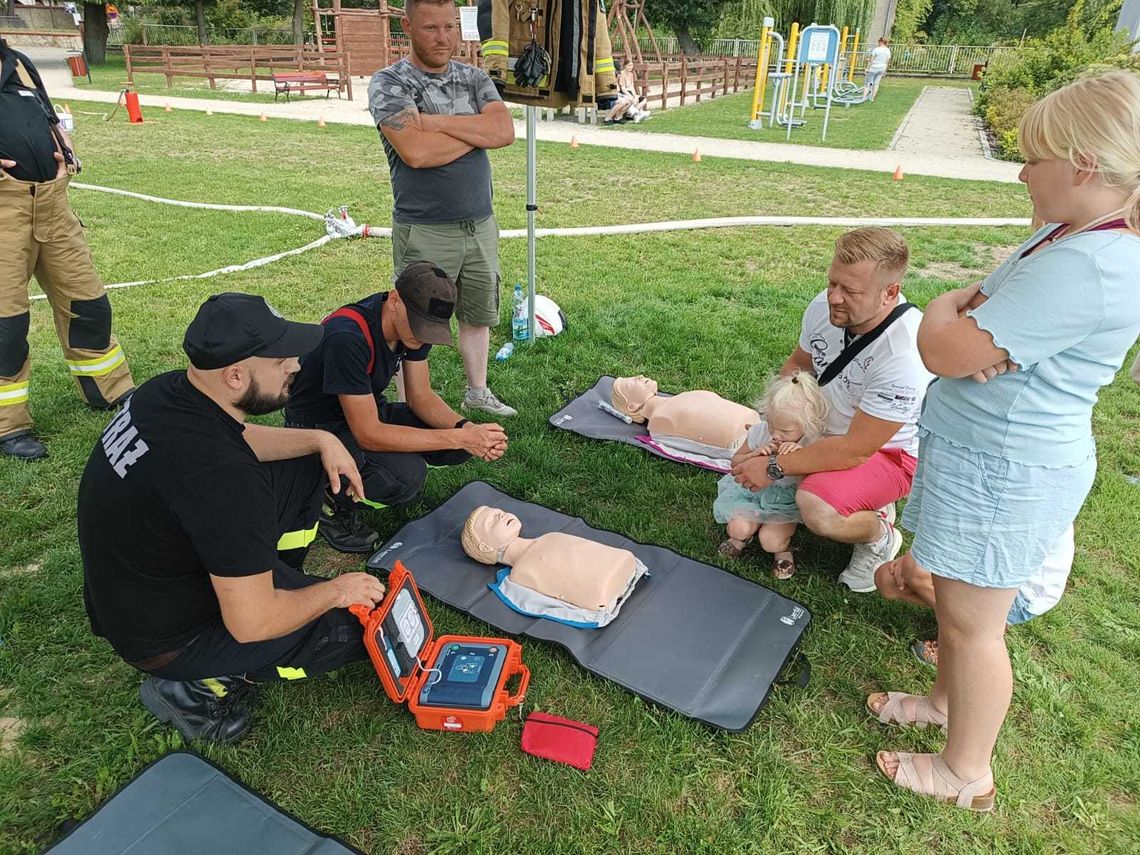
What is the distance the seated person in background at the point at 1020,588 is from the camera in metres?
2.50

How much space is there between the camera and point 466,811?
2.30 metres

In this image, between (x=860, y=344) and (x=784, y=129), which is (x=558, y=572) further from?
(x=784, y=129)

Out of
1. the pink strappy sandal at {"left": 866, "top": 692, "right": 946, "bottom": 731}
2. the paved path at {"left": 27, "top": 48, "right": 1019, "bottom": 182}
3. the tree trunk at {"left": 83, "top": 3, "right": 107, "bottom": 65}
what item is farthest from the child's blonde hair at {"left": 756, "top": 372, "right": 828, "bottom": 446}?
the tree trunk at {"left": 83, "top": 3, "right": 107, "bottom": 65}

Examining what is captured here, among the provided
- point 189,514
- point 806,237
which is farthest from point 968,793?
point 806,237

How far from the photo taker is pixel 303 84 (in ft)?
72.1

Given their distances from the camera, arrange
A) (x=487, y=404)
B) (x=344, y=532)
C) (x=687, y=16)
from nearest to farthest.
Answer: (x=344, y=532) < (x=487, y=404) < (x=687, y=16)

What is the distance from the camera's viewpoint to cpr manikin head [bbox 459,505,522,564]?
3.29 metres

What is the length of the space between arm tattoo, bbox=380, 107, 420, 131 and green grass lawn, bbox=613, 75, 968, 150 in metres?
13.0

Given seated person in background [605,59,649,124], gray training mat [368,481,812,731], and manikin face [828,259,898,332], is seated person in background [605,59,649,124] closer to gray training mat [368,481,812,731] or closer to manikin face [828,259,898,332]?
manikin face [828,259,898,332]

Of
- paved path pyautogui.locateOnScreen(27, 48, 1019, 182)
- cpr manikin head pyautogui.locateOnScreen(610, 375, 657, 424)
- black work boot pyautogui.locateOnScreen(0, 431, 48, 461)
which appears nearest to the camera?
black work boot pyautogui.locateOnScreen(0, 431, 48, 461)

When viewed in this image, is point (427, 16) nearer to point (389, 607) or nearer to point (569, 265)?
point (389, 607)

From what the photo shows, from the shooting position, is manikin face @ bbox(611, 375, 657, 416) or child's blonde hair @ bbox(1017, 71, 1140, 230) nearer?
child's blonde hair @ bbox(1017, 71, 1140, 230)

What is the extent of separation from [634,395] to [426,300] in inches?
69.9

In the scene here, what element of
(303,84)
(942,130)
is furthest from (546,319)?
(303,84)
